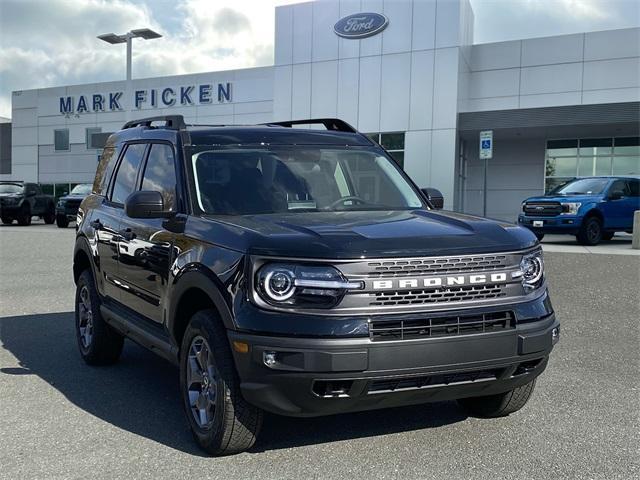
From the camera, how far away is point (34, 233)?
22359mm

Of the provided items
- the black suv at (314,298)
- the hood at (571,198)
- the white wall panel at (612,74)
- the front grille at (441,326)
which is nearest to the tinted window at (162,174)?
the black suv at (314,298)

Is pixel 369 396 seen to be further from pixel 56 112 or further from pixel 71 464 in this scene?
pixel 56 112

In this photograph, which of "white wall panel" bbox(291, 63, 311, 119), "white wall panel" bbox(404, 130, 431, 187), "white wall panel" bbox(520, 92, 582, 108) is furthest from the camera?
"white wall panel" bbox(291, 63, 311, 119)

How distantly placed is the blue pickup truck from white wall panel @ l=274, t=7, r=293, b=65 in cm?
1549

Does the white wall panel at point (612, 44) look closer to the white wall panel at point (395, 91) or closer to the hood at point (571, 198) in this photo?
the white wall panel at point (395, 91)

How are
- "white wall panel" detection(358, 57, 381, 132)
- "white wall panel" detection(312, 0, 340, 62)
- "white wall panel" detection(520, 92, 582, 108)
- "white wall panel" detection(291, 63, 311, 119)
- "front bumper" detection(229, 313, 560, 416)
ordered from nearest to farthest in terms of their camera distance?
"front bumper" detection(229, 313, 560, 416) → "white wall panel" detection(520, 92, 582, 108) → "white wall panel" detection(358, 57, 381, 132) → "white wall panel" detection(312, 0, 340, 62) → "white wall panel" detection(291, 63, 311, 119)

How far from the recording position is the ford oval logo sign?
28359 mm

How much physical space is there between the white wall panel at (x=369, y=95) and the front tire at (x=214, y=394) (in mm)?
25503

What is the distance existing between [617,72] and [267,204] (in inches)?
1058

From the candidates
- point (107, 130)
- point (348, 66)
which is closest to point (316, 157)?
point (348, 66)

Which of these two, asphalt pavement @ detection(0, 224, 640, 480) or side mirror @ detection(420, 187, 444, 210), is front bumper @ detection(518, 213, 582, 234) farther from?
side mirror @ detection(420, 187, 444, 210)

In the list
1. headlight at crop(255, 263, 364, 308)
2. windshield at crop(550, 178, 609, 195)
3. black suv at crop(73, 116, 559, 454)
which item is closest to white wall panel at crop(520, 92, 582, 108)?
windshield at crop(550, 178, 609, 195)

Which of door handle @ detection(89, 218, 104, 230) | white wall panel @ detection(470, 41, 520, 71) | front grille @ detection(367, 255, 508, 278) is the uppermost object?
white wall panel @ detection(470, 41, 520, 71)

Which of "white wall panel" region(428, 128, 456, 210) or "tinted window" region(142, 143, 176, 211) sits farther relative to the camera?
"white wall panel" region(428, 128, 456, 210)
